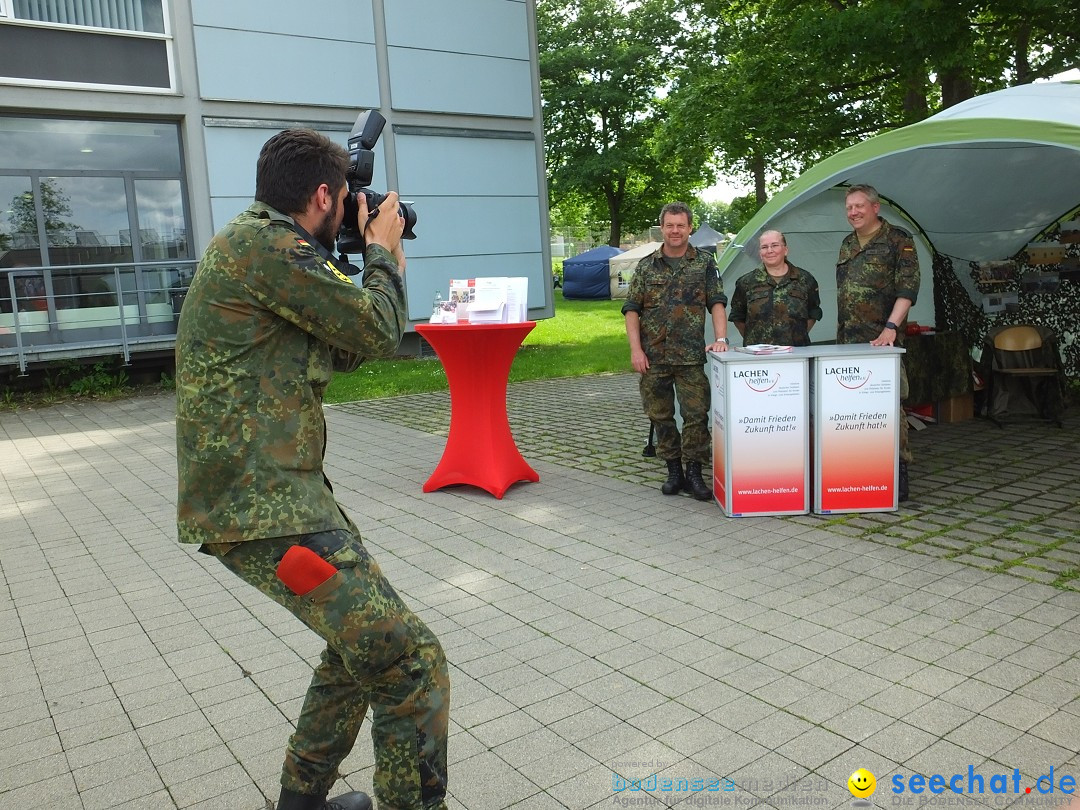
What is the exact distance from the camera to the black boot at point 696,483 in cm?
666

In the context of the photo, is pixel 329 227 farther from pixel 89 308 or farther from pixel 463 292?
pixel 89 308

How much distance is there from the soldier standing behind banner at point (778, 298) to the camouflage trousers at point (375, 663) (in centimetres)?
A: 501

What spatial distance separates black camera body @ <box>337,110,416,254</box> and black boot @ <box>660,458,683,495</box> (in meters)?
4.49

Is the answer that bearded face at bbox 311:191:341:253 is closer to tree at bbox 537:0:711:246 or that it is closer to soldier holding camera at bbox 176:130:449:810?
soldier holding camera at bbox 176:130:449:810

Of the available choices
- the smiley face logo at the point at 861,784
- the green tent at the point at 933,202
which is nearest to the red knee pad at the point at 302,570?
the smiley face logo at the point at 861,784

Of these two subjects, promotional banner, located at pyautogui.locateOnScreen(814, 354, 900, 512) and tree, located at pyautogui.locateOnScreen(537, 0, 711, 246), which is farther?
tree, located at pyautogui.locateOnScreen(537, 0, 711, 246)

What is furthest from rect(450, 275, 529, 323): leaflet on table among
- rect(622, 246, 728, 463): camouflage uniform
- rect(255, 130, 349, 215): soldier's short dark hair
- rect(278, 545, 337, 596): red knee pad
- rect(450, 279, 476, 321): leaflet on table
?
rect(278, 545, 337, 596): red knee pad

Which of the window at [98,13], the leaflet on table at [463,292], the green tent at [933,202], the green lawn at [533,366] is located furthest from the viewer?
the green lawn at [533,366]

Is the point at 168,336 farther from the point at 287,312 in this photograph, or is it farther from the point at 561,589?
the point at 287,312

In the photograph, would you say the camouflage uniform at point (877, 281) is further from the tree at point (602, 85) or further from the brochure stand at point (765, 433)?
the tree at point (602, 85)

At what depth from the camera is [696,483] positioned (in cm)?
675

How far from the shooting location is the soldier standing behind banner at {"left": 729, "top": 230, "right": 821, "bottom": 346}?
6844mm

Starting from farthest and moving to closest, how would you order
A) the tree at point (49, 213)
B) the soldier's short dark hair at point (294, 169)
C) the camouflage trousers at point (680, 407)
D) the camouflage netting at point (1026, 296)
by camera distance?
the tree at point (49, 213), the camouflage netting at point (1026, 296), the camouflage trousers at point (680, 407), the soldier's short dark hair at point (294, 169)

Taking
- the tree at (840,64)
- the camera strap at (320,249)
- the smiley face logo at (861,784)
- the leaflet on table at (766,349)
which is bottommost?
the smiley face logo at (861,784)
